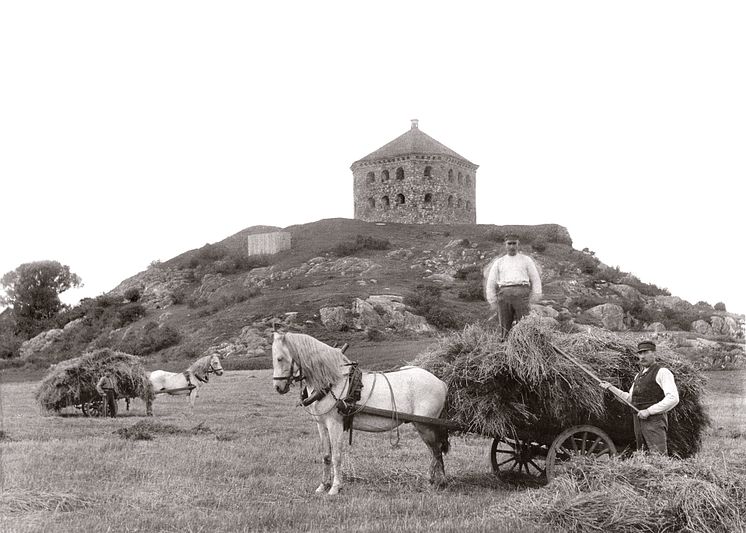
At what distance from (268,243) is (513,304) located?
6615 centimetres

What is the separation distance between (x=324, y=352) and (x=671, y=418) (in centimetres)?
494

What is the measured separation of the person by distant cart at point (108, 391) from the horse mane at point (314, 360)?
11491mm

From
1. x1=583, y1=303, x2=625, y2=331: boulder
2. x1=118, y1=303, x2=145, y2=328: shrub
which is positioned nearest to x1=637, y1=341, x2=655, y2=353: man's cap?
x1=583, y1=303, x2=625, y2=331: boulder

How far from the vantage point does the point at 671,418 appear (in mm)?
10086

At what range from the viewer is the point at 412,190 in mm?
80625

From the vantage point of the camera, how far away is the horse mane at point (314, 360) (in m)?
9.88

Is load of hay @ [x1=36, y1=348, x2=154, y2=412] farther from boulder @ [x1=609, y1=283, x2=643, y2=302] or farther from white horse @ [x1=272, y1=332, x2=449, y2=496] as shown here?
boulder @ [x1=609, y1=283, x2=643, y2=302]

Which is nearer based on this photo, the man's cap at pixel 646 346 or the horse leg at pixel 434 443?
the man's cap at pixel 646 346

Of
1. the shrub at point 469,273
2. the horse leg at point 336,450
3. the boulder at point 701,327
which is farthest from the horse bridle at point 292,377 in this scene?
the shrub at point 469,273

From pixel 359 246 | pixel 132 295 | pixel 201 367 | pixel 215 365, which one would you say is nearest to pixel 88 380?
pixel 201 367

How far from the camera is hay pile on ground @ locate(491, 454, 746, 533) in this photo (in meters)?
7.46

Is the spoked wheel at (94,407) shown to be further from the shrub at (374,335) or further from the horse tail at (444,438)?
the shrub at (374,335)

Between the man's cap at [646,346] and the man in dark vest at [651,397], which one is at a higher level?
the man's cap at [646,346]

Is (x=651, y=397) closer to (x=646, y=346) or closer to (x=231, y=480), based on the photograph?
(x=646, y=346)
